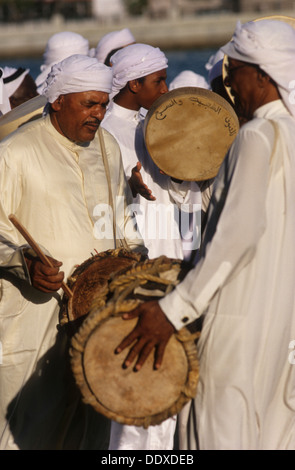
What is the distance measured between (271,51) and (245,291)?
98 centimetres

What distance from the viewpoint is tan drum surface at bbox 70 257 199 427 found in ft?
13.3

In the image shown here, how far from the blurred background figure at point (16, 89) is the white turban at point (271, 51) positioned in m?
4.59

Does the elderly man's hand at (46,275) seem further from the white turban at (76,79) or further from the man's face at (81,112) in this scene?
the white turban at (76,79)

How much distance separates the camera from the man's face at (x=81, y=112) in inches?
210

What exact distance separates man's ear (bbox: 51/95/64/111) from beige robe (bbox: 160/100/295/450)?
1.55m

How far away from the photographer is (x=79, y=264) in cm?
529

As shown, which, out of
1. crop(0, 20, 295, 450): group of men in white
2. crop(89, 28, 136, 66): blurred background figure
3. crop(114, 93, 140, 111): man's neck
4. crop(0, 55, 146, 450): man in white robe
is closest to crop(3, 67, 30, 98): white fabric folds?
crop(89, 28, 136, 66): blurred background figure

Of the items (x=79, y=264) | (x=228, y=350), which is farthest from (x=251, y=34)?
(x=79, y=264)

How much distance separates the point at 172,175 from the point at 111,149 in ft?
2.09

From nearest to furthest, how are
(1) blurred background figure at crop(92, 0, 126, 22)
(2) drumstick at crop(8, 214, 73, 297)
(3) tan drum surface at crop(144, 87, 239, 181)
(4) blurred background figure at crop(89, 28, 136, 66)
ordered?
(2) drumstick at crop(8, 214, 73, 297) < (3) tan drum surface at crop(144, 87, 239, 181) < (4) blurred background figure at crop(89, 28, 136, 66) < (1) blurred background figure at crop(92, 0, 126, 22)

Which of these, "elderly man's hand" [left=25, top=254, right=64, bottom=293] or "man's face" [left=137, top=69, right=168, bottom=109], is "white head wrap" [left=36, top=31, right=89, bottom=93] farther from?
"elderly man's hand" [left=25, top=254, right=64, bottom=293]

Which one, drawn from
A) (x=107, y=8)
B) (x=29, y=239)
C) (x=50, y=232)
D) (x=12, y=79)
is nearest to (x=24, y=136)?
(x=50, y=232)

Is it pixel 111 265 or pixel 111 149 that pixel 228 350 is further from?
pixel 111 149

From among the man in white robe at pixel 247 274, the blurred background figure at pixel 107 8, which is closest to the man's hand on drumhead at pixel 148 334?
the man in white robe at pixel 247 274
